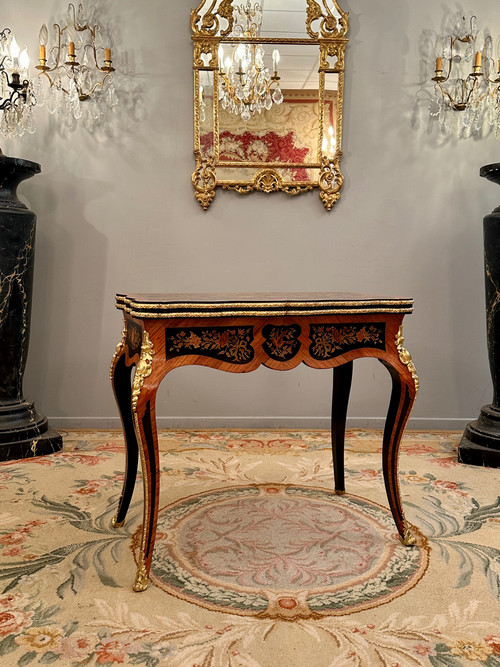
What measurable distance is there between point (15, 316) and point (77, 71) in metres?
1.53

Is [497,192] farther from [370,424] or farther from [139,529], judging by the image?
[139,529]

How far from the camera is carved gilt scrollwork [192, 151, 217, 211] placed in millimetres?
3762

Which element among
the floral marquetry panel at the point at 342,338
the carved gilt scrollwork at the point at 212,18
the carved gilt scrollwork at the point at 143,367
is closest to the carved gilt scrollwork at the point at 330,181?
the carved gilt scrollwork at the point at 212,18

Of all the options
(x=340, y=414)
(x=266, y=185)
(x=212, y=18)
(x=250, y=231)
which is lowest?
(x=340, y=414)

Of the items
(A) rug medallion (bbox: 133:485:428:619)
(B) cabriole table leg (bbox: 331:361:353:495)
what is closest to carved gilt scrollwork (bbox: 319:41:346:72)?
(B) cabriole table leg (bbox: 331:361:353:495)

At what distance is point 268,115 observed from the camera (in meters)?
3.72

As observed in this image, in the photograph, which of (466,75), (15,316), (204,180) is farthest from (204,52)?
(15,316)

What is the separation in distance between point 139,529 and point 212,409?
162 centimetres

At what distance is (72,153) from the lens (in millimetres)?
3768

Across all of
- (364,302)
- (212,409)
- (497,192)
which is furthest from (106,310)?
(497,192)

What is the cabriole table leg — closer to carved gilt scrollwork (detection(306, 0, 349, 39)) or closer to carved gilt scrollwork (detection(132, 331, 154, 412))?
carved gilt scrollwork (detection(132, 331, 154, 412))

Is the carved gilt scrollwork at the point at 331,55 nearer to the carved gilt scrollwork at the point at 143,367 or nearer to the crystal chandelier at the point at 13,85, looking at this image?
the crystal chandelier at the point at 13,85

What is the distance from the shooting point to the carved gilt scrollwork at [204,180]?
376 centimetres

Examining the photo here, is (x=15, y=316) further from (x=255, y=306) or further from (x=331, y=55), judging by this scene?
(x=331, y=55)
